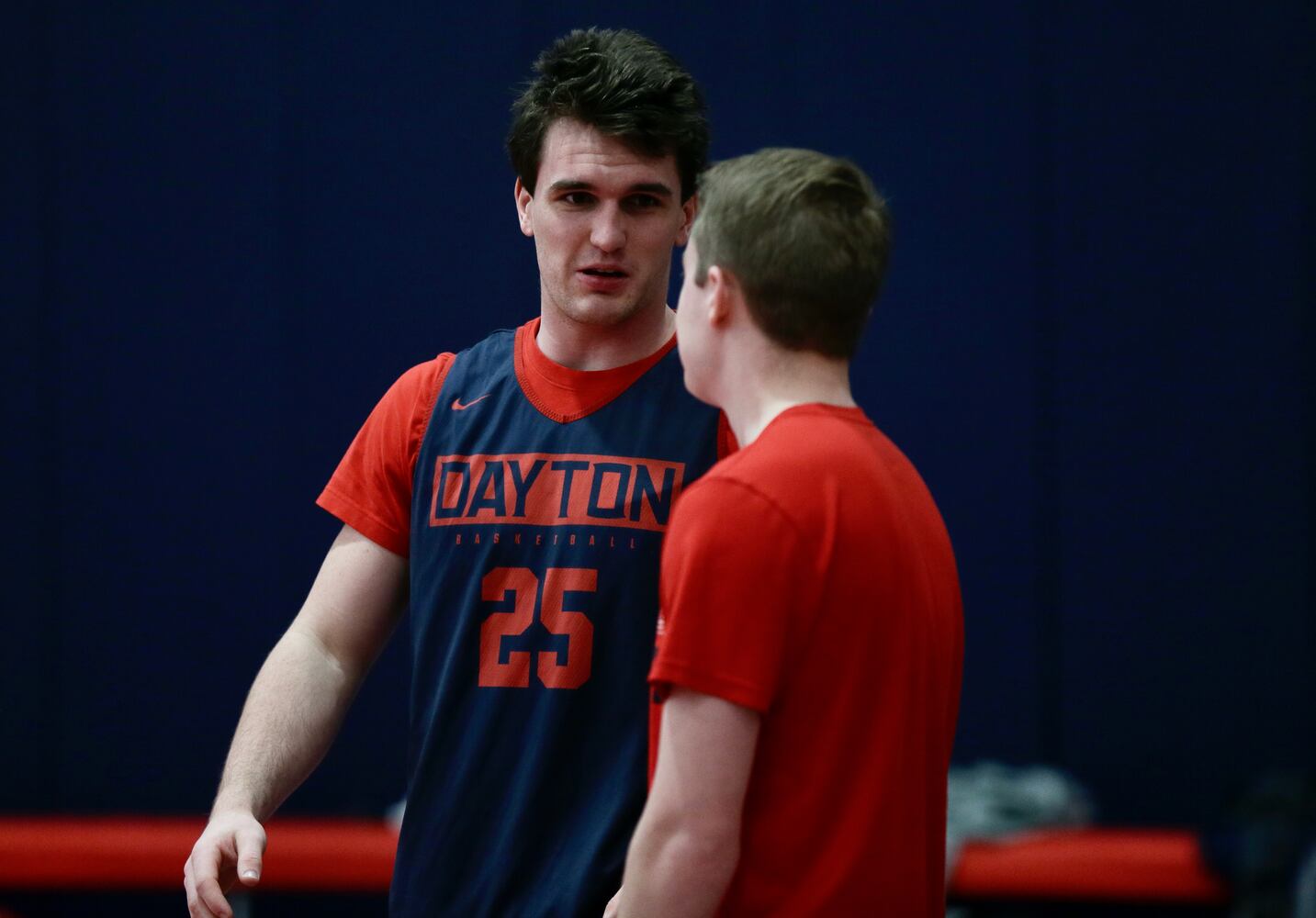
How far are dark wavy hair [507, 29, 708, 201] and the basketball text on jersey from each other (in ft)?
1.13

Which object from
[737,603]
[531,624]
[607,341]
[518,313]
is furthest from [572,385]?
[518,313]

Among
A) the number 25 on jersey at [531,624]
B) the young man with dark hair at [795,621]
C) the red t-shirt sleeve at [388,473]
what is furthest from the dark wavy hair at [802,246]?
the red t-shirt sleeve at [388,473]

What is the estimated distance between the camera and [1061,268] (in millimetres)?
3814

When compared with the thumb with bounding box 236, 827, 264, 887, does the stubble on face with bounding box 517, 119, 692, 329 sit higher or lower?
higher

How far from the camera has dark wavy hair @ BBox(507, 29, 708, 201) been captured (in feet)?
5.62

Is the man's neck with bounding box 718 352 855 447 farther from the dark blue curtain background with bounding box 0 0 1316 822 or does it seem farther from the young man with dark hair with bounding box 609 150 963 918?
the dark blue curtain background with bounding box 0 0 1316 822

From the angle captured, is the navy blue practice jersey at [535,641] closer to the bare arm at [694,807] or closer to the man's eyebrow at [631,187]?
the man's eyebrow at [631,187]

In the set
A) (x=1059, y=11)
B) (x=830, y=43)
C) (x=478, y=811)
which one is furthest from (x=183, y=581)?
(x=1059, y=11)

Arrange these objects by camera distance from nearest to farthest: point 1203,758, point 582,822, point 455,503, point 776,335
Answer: point 776,335, point 582,822, point 455,503, point 1203,758

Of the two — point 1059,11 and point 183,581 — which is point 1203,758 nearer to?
point 1059,11

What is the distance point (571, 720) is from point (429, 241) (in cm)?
246

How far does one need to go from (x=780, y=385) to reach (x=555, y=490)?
0.44 metres

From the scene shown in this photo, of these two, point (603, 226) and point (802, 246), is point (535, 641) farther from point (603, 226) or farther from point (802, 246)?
point (802, 246)

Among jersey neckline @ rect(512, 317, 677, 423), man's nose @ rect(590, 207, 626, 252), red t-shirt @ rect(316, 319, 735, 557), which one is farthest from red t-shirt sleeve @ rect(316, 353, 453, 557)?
man's nose @ rect(590, 207, 626, 252)
